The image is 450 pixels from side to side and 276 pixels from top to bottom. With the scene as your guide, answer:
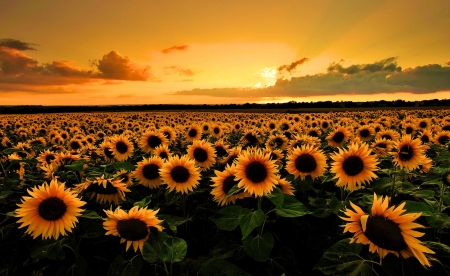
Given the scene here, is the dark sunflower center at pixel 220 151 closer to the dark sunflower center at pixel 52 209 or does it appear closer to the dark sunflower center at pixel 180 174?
the dark sunflower center at pixel 180 174

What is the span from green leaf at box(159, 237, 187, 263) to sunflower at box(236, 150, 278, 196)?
2.86ft

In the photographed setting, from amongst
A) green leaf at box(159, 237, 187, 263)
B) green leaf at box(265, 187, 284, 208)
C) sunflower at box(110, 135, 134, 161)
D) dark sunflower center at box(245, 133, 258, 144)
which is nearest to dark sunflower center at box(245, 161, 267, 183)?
green leaf at box(265, 187, 284, 208)

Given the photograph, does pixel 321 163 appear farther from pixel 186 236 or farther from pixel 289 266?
pixel 186 236

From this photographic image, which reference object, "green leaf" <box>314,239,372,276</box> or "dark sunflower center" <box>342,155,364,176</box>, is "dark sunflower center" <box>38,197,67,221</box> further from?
"dark sunflower center" <box>342,155,364,176</box>

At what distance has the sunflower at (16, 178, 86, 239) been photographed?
100 inches

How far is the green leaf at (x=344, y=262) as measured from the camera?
2.08 metres

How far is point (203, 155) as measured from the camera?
5.16 meters

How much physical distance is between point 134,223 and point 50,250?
2.72 ft

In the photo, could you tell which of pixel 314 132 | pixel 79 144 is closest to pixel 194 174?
pixel 79 144

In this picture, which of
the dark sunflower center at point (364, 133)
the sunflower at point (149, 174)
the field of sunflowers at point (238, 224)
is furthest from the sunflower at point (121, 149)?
the dark sunflower center at point (364, 133)

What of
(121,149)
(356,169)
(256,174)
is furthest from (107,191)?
(121,149)

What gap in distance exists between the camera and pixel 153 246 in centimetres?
239

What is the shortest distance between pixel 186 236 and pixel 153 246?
50.7 inches

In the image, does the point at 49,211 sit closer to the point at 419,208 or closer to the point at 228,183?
the point at 228,183
